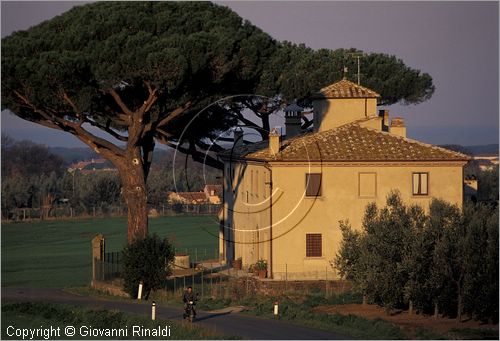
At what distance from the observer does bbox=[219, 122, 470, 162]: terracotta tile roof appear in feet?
150

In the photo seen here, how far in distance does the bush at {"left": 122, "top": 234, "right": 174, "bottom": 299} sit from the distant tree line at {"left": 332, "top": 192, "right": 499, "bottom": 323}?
759cm

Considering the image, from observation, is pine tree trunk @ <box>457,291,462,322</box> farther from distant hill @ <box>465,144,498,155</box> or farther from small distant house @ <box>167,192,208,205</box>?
distant hill @ <box>465,144,498,155</box>

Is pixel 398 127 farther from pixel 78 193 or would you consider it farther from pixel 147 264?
pixel 78 193

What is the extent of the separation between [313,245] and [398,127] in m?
6.33

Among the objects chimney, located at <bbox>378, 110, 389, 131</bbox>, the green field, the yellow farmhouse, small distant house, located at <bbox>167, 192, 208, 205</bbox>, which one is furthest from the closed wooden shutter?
small distant house, located at <bbox>167, 192, 208, 205</bbox>

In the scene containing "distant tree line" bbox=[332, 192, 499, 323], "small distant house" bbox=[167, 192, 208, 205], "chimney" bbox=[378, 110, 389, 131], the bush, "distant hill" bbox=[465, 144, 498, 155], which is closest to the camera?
"distant tree line" bbox=[332, 192, 499, 323]

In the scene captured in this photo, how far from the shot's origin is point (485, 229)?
3494cm

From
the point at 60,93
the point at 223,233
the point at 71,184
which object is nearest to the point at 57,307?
the point at 60,93

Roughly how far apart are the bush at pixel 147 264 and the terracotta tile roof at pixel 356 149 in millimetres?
5579

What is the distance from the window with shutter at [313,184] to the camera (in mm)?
45938

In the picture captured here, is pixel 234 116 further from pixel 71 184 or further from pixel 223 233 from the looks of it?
pixel 71 184

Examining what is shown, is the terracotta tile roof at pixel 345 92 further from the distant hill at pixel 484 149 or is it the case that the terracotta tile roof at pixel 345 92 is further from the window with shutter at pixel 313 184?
the distant hill at pixel 484 149

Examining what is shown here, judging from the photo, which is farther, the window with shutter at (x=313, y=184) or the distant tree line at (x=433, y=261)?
the window with shutter at (x=313, y=184)

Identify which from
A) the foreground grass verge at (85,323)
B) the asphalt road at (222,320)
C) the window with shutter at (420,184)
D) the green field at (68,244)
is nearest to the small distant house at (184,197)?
the green field at (68,244)
